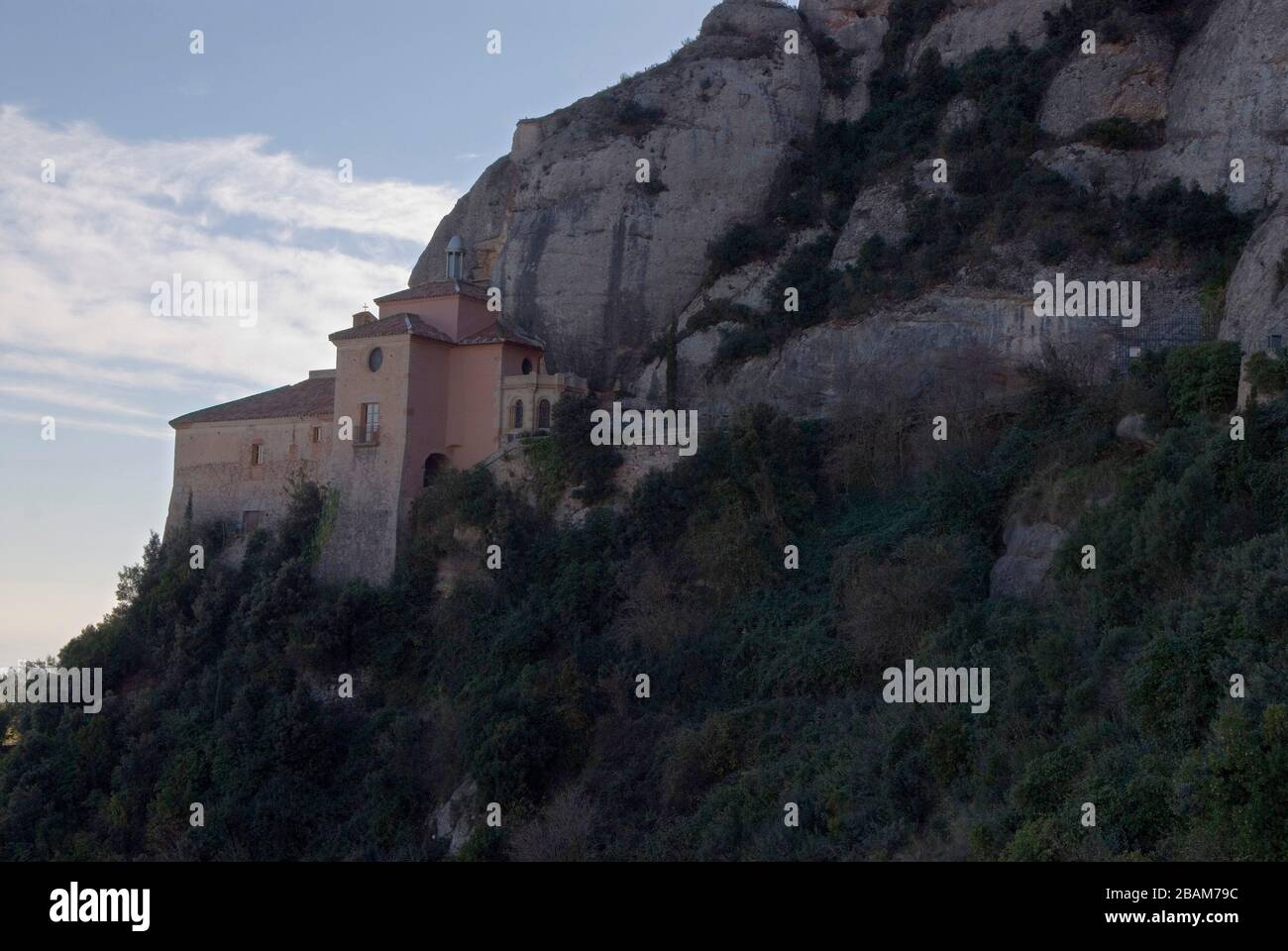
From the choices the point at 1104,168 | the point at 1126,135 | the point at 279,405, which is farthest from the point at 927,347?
the point at 279,405

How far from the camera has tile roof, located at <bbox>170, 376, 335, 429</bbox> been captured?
36.1 meters

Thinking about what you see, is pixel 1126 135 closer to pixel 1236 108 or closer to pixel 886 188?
pixel 1236 108

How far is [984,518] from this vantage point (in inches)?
973

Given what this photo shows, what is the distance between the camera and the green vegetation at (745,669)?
16.1 m

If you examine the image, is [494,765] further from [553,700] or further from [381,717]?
[381,717]

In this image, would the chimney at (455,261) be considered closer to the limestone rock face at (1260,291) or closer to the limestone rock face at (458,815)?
the limestone rock face at (458,815)

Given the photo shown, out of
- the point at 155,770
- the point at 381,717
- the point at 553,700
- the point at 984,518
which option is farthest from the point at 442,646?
the point at 984,518

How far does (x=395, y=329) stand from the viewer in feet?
108

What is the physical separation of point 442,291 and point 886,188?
1094 centimetres

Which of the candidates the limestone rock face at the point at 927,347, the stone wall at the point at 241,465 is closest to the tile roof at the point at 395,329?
the stone wall at the point at 241,465

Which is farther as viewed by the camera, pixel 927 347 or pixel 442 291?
pixel 442 291

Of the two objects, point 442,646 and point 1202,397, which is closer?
point 1202,397
